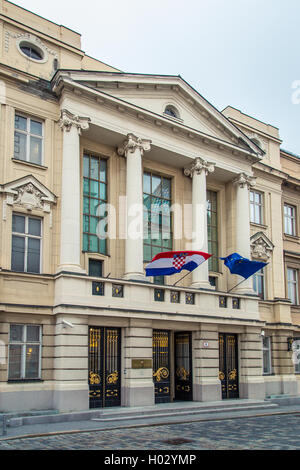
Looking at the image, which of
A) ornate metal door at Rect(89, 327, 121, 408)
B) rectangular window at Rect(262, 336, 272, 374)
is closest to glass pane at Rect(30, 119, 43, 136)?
ornate metal door at Rect(89, 327, 121, 408)

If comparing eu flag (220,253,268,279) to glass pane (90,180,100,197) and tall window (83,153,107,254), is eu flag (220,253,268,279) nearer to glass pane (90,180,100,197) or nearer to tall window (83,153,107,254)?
tall window (83,153,107,254)

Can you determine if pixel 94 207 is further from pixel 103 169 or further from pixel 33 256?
pixel 33 256

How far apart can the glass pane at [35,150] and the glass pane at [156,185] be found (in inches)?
247

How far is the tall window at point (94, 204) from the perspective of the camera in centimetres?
2259

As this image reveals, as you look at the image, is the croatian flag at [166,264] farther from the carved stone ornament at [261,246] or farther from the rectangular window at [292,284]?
the rectangular window at [292,284]

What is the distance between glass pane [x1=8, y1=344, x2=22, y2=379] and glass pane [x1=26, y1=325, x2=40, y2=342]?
21.9 inches

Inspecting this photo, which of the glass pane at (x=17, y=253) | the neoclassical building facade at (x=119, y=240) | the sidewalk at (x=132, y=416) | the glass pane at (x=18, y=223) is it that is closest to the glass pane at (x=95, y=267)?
the neoclassical building facade at (x=119, y=240)

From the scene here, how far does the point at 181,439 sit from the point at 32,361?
24.5 feet

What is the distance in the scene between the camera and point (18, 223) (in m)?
20.3

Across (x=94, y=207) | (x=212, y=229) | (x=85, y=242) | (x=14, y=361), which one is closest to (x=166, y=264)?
(x=85, y=242)

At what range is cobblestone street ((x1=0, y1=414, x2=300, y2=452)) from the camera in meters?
13.2

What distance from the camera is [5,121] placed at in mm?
20516
